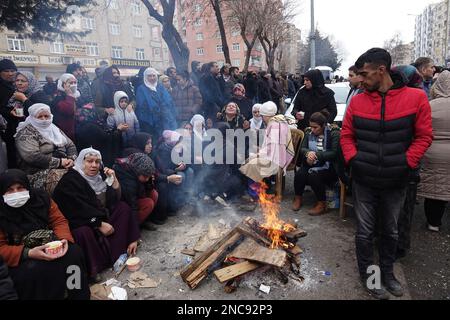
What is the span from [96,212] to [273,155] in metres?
3.20

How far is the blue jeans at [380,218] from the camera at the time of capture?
321 centimetres

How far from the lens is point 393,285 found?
330 centimetres

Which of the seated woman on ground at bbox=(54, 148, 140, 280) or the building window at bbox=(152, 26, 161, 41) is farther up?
the building window at bbox=(152, 26, 161, 41)

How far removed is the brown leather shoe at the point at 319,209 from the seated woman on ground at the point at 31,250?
355 centimetres

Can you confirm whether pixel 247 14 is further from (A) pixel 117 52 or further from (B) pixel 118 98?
(A) pixel 117 52

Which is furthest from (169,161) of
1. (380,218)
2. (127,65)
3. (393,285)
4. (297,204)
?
(127,65)

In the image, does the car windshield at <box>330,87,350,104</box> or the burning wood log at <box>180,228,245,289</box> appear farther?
the car windshield at <box>330,87,350,104</box>

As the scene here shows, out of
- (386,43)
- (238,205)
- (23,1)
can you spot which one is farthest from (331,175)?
(386,43)

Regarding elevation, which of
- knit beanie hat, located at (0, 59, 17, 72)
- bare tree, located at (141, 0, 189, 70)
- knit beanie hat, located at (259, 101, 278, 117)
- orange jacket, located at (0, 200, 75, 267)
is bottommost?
orange jacket, located at (0, 200, 75, 267)

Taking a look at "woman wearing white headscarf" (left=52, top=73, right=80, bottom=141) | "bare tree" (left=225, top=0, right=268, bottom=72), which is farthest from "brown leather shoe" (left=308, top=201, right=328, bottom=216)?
"bare tree" (left=225, top=0, right=268, bottom=72)

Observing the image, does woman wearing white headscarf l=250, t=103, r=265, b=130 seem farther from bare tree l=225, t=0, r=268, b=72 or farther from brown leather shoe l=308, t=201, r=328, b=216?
bare tree l=225, t=0, r=268, b=72

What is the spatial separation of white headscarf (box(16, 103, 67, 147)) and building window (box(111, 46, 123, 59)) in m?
37.6

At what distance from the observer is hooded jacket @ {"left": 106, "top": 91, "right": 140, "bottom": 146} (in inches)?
227

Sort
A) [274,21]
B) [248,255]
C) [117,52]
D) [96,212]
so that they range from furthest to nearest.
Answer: [117,52]
[274,21]
[96,212]
[248,255]
